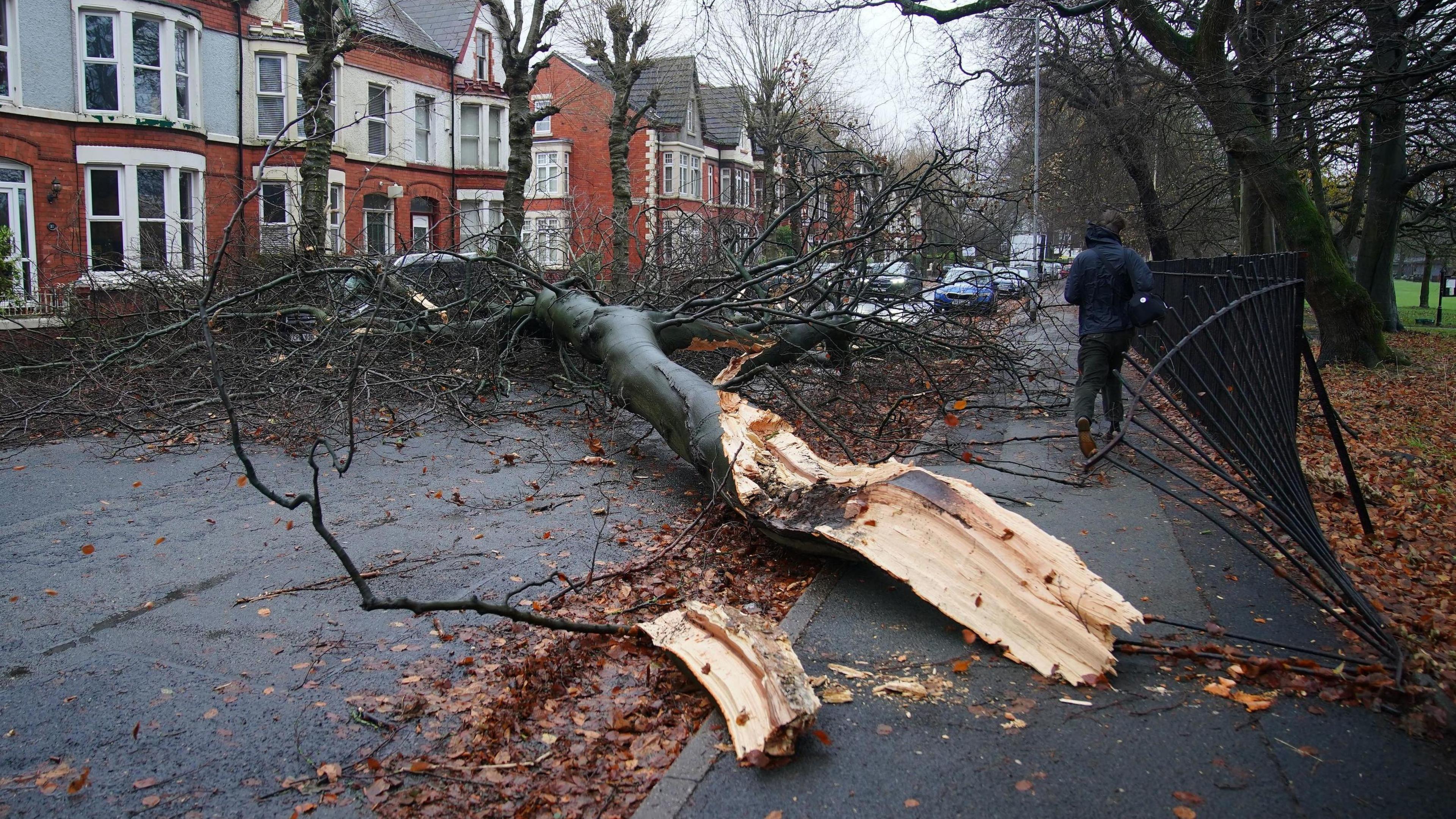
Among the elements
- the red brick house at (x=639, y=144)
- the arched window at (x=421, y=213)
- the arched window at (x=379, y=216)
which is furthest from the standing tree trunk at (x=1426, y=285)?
the arched window at (x=379, y=216)

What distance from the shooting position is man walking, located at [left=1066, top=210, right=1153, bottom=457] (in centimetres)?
783

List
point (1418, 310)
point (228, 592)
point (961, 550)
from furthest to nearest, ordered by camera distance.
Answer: point (1418, 310), point (228, 592), point (961, 550)

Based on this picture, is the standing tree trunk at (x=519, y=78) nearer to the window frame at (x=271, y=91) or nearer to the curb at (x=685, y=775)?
the window frame at (x=271, y=91)

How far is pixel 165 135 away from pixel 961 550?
21561mm

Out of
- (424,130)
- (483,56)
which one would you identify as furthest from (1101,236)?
(483,56)

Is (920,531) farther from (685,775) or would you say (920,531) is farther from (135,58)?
(135,58)

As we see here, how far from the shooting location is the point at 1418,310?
36594mm

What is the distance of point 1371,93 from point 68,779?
33.9ft

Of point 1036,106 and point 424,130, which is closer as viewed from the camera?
point 1036,106

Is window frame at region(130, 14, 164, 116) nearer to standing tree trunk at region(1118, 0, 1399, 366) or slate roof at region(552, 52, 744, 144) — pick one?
standing tree trunk at region(1118, 0, 1399, 366)

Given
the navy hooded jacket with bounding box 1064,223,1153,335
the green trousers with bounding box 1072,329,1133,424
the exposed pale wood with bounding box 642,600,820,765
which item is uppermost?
the navy hooded jacket with bounding box 1064,223,1153,335

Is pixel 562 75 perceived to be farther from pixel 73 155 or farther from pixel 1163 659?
pixel 1163 659

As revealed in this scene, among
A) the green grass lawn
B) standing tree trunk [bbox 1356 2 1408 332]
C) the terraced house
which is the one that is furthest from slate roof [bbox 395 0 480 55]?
the green grass lawn

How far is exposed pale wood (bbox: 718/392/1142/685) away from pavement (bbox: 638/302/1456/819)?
144mm
